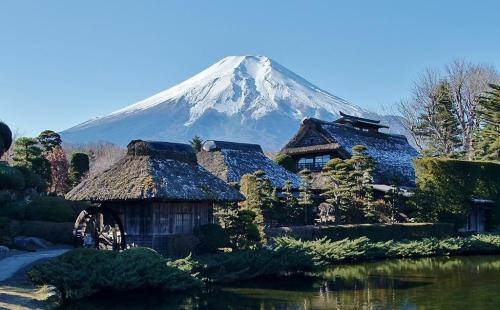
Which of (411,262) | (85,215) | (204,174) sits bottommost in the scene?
(411,262)

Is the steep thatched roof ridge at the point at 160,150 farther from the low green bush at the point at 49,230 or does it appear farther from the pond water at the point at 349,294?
the pond water at the point at 349,294

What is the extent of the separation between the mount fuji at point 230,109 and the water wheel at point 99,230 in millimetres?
133352

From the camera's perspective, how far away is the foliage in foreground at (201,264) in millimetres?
15578

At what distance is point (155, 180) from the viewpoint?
70.2 ft

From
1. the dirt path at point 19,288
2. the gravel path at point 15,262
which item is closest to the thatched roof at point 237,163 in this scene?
the gravel path at point 15,262

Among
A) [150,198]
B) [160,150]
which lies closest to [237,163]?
[160,150]

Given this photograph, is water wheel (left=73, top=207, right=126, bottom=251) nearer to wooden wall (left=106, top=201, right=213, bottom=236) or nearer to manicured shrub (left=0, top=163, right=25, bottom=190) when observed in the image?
wooden wall (left=106, top=201, right=213, bottom=236)

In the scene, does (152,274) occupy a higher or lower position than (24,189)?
lower

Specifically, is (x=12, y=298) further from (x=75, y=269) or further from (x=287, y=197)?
(x=287, y=197)

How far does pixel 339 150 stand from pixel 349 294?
2318cm

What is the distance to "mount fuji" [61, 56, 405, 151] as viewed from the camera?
6437 inches

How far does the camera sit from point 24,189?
28844 millimetres

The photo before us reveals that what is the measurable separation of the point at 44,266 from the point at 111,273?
5.78ft

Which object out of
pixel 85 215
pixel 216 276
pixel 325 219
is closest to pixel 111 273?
pixel 216 276
